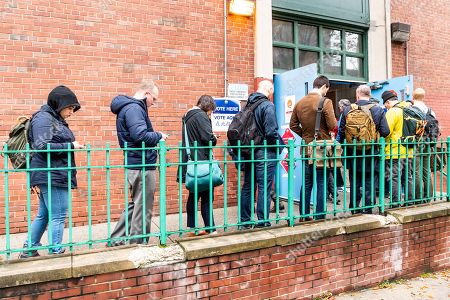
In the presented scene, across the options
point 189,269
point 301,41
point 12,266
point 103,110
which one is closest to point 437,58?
point 301,41

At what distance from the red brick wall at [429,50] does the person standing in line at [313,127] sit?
4.52 metres

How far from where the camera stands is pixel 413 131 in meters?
5.45

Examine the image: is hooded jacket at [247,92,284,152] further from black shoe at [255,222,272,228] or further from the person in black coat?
black shoe at [255,222,272,228]

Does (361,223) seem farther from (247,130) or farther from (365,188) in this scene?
(247,130)

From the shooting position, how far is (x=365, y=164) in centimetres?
479

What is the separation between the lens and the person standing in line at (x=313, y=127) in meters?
4.50

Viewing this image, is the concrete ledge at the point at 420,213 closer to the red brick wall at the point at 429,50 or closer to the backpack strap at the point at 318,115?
the backpack strap at the point at 318,115

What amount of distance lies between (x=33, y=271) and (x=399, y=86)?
6687mm

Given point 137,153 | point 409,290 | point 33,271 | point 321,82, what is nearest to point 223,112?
point 321,82

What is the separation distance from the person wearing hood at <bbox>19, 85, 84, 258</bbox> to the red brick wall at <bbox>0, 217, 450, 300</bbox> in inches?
22.8

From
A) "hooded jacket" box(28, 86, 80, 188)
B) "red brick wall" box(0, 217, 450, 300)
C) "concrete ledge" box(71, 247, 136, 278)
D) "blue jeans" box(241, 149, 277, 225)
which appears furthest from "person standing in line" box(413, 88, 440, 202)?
"hooded jacket" box(28, 86, 80, 188)

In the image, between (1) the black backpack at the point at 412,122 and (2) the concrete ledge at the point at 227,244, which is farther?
(1) the black backpack at the point at 412,122

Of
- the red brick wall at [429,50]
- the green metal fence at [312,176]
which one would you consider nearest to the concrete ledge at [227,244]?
the green metal fence at [312,176]

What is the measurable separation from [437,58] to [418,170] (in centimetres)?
478
